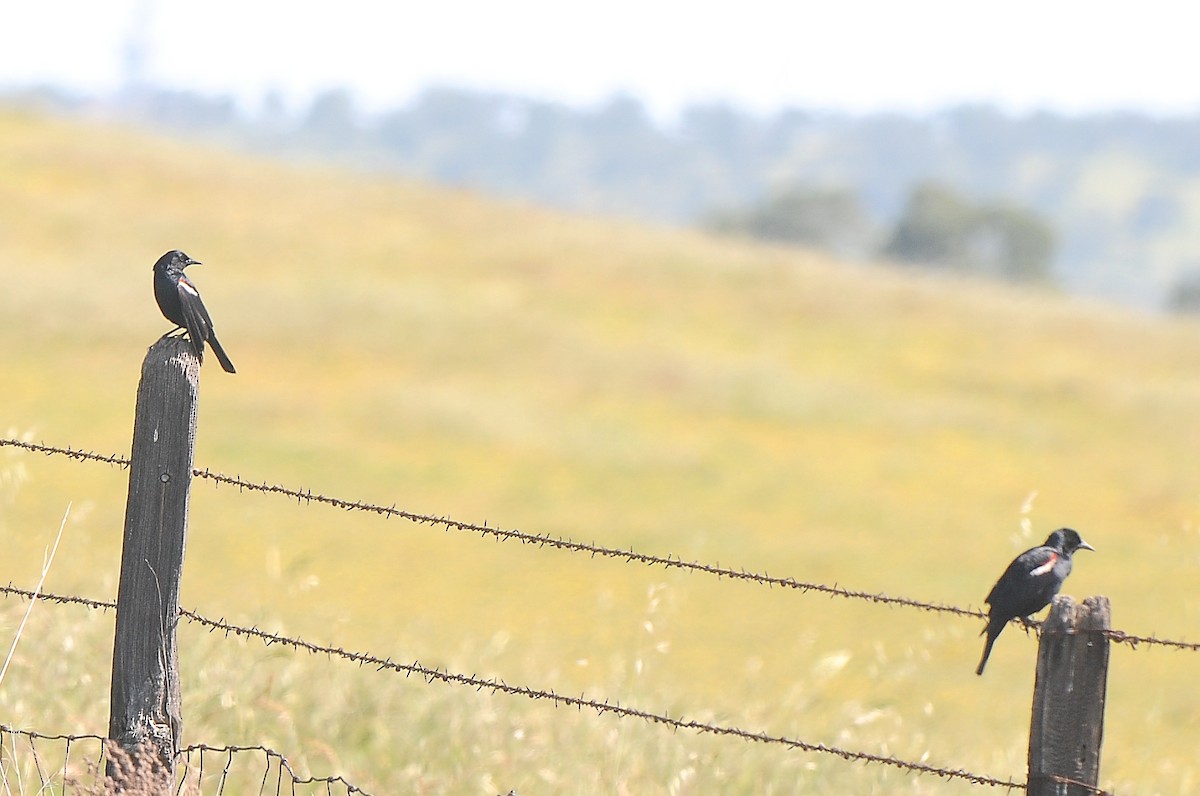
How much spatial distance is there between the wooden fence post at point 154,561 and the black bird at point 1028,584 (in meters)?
2.51

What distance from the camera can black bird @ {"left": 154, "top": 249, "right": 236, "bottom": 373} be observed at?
4.77m

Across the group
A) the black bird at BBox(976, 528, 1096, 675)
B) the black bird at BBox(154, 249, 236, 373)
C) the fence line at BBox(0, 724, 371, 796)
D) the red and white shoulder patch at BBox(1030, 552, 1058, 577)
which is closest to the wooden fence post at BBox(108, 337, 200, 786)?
the fence line at BBox(0, 724, 371, 796)

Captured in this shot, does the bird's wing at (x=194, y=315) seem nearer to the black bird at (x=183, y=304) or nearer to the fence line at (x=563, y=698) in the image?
the black bird at (x=183, y=304)

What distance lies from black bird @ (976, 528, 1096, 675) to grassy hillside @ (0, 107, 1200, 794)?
0.86 metres

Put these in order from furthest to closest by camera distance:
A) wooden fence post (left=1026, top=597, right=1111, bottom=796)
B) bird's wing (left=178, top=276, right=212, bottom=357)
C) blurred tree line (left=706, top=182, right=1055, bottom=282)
→ 1. blurred tree line (left=706, top=182, right=1055, bottom=282)
2. bird's wing (left=178, top=276, right=212, bottom=357)
3. wooden fence post (left=1026, top=597, right=1111, bottom=796)

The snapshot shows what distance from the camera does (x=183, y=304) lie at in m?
4.93

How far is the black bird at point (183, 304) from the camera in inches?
188

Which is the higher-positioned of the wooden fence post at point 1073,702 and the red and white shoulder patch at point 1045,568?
the red and white shoulder patch at point 1045,568

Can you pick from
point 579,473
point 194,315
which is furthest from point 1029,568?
point 579,473

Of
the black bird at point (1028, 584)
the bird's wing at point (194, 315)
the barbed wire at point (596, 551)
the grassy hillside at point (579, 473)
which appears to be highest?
the grassy hillside at point (579, 473)

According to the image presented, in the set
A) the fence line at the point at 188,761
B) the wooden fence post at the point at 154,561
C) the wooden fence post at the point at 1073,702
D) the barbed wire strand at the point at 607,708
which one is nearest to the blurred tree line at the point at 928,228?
the fence line at the point at 188,761

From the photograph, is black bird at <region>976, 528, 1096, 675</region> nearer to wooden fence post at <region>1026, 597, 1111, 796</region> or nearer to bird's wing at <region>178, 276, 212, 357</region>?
wooden fence post at <region>1026, 597, 1111, 796</region>

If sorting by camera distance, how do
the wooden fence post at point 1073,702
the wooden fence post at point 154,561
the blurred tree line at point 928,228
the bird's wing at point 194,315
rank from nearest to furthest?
the wooden fence post at point 1073,702 → the wooden fence post at point 154,561 → the bird's wing at point 194,315 → the blurred tree line at point 928,228

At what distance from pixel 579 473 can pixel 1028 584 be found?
1845cm
